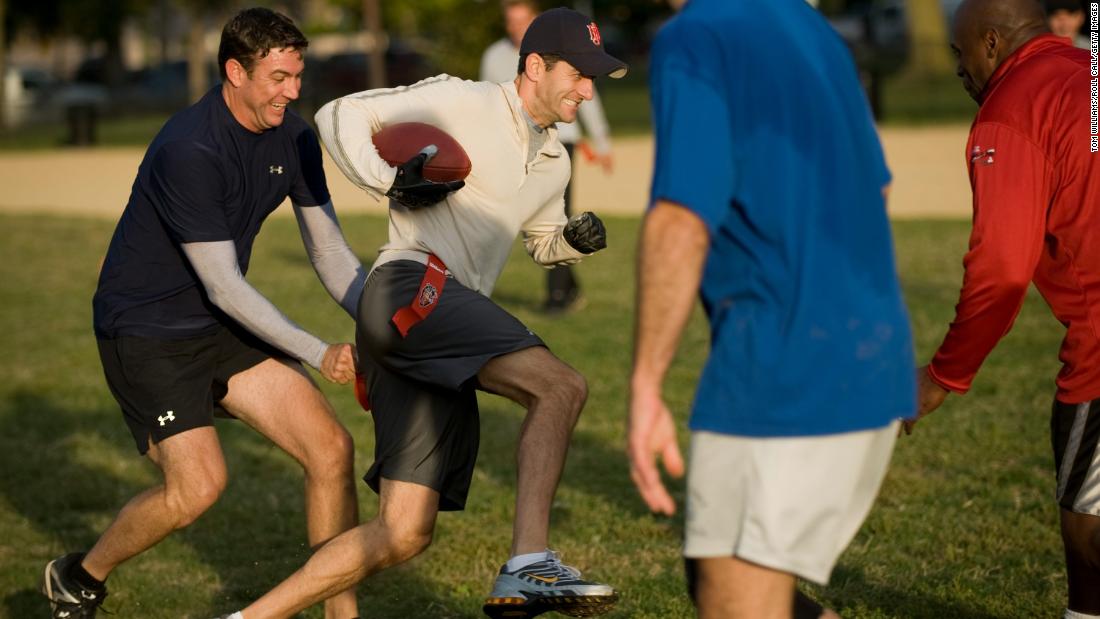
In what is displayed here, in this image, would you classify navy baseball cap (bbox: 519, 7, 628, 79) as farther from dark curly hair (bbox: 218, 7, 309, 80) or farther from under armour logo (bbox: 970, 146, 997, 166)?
under armour logo (bbox: 970, 146, 997, 166)

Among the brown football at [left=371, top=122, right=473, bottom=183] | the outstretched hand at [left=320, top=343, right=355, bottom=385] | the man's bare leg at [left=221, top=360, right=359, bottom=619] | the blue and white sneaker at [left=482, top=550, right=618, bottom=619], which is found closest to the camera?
the blue and white sneaker at [left=482, top=550, right=618, bottom=619]

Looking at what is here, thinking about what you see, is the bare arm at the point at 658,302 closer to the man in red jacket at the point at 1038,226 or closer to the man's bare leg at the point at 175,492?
the man in red jacket at the point at 1038,226

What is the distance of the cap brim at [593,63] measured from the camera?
188 inches

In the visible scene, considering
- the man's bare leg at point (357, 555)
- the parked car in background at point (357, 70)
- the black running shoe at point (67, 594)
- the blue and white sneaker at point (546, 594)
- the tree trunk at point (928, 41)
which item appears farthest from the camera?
the parked car in background at point (357, 70)

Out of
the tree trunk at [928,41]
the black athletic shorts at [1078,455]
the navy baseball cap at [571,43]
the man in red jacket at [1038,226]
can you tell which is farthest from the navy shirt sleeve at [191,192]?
the tree trunk at [928,41]

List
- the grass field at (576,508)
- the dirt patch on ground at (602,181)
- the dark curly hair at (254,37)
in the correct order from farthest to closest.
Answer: the dirt patch on ground at (602,181) → the grass field at (576,508) → the dark curly hair at (254,37)

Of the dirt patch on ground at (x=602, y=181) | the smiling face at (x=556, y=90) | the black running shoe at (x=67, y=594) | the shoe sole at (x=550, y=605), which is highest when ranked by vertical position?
the smiling face at (x=556, y=90)

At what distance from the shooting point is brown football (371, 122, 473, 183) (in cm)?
457

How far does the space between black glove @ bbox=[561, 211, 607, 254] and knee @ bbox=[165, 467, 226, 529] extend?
149 cm

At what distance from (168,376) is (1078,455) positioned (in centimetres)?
305

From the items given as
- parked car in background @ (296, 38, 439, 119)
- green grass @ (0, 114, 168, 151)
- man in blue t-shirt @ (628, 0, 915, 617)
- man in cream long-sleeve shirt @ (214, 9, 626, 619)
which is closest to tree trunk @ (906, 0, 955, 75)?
parked car in background @ (296, 38, 439, 119)

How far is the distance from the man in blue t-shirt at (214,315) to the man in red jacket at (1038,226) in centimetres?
208

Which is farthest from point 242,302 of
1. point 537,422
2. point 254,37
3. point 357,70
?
point 357,70

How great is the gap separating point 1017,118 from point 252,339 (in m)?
2.77
